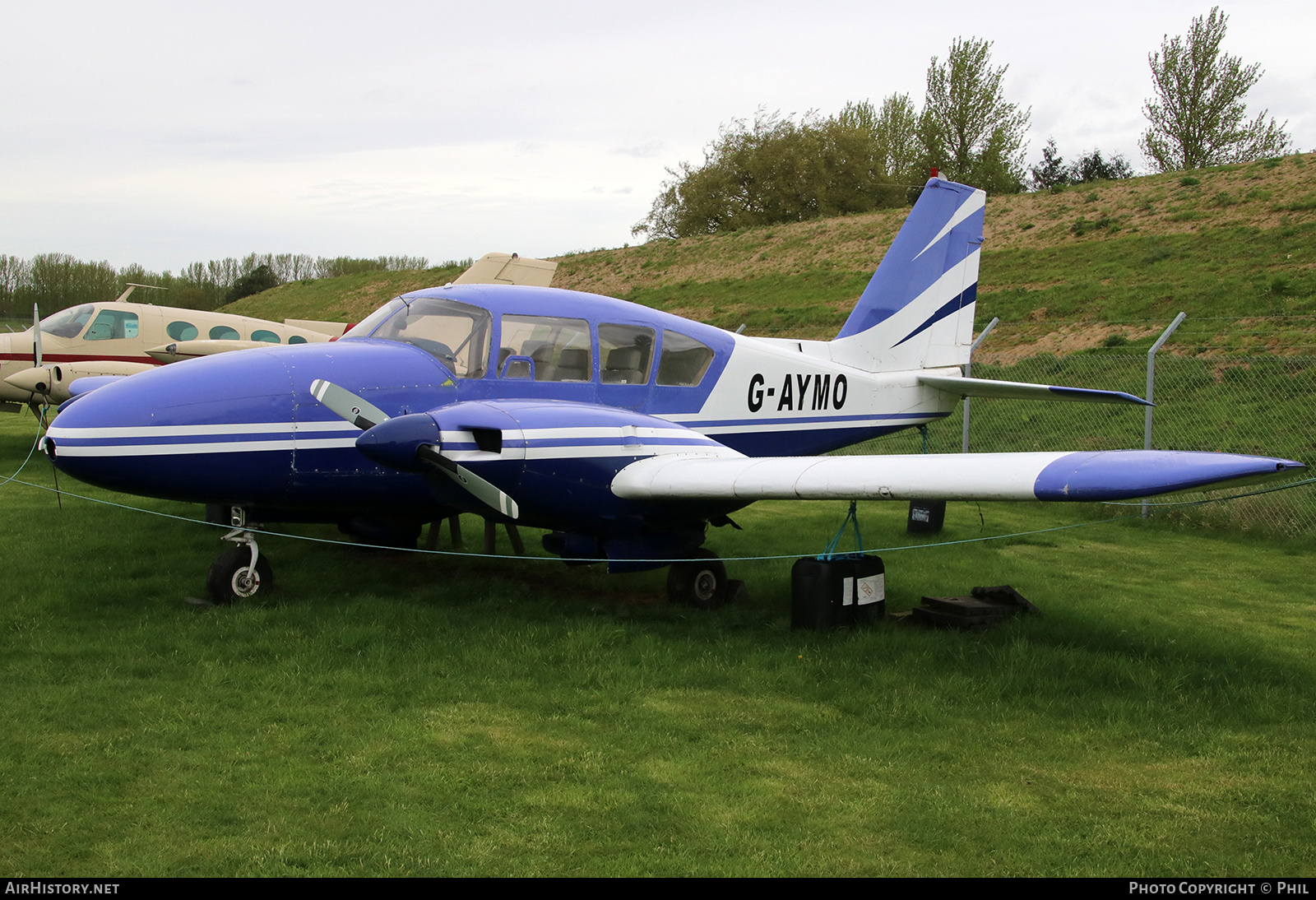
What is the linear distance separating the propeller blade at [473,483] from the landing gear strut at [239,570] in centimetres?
175

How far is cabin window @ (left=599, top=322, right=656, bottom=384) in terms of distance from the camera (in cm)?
776

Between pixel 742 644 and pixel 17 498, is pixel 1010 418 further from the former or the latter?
pixel 17 498

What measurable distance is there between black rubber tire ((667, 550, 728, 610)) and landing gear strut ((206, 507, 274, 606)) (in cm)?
307

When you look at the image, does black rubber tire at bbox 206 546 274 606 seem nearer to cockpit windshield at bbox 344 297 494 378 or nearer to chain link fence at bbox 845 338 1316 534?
cockpit windshield at bbox 344 297 494 378

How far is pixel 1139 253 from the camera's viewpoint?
27.5 metres

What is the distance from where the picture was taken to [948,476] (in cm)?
575

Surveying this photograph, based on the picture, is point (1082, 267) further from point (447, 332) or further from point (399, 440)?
point (399, 440)

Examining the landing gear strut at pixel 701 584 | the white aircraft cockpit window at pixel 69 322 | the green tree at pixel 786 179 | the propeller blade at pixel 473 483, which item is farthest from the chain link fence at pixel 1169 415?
the green tree at pixel 786 179

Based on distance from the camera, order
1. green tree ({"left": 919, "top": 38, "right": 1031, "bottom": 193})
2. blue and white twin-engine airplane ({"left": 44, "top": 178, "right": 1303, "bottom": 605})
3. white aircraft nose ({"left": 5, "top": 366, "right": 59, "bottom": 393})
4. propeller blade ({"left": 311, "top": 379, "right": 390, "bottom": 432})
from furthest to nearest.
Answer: green tree ({"left": 919, "top": 38, "right": 1031, "bottom": 193}), white aircraft nose ({"left": 5, "top": 366, "right": 59, "bottom": 393}), propeller blade ({"left": 311, "top": 379, "right": 390, "bottom": 432}), blue and white twin-engine airplane ({"left": 44, "top": 178, "right": 1303, "bottom": 605})

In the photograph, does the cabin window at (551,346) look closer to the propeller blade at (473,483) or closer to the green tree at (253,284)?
the propeller blade at (473,483)

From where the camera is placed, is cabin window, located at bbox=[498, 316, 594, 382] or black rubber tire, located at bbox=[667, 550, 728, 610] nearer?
cabin window, located at bbox=[498, 316, 594, 382]

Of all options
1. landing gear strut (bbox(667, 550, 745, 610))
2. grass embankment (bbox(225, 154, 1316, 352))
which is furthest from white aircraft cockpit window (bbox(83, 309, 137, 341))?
grass embankment (bbox(225, 154, 1316, 352))

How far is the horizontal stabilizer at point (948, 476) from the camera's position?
5051mm
